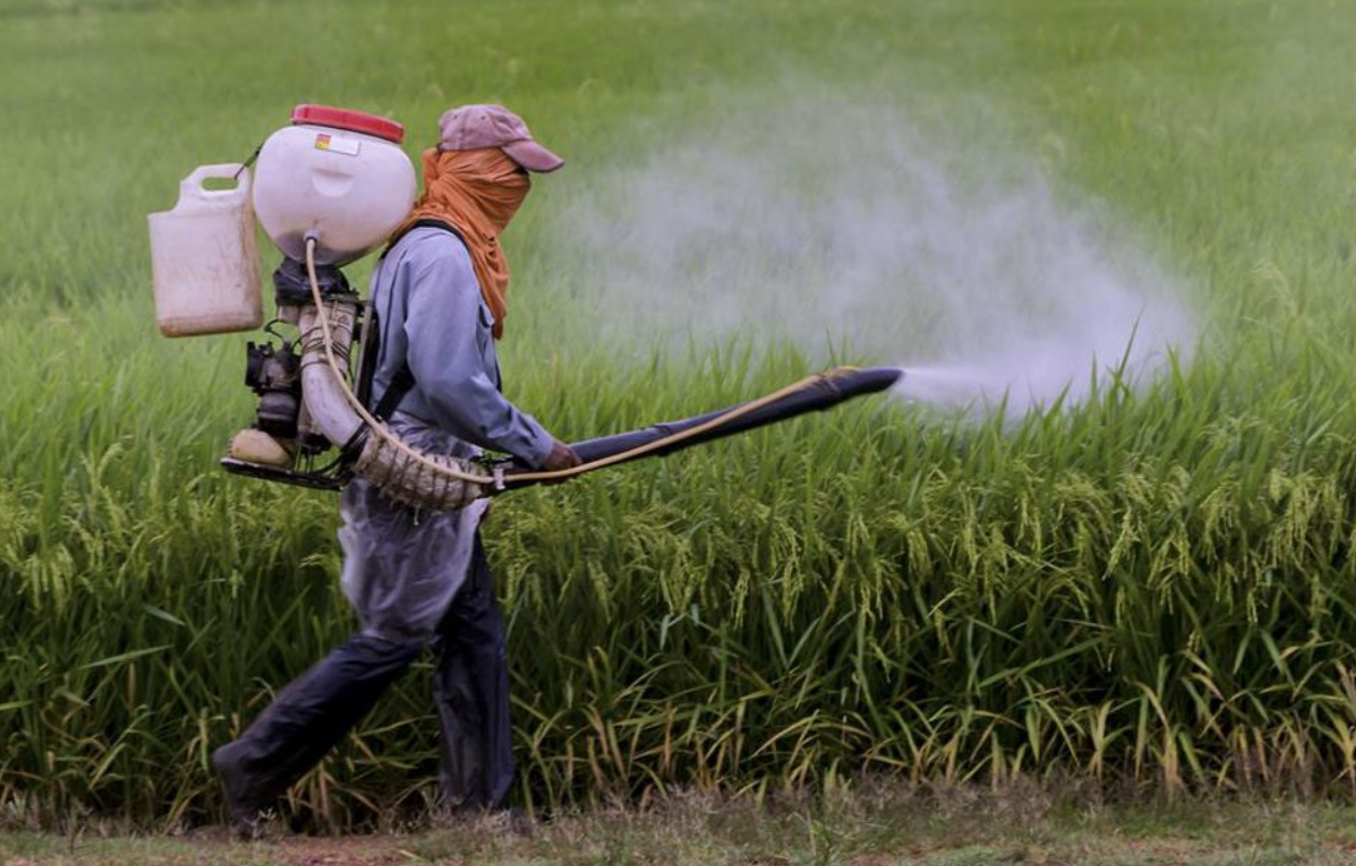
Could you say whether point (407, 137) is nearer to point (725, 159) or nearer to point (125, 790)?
point (725, 159)

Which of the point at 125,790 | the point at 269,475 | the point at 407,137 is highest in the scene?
the point at 407,137

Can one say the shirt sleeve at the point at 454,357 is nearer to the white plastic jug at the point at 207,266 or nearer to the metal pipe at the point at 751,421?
the metal pipe at the point at 751,421

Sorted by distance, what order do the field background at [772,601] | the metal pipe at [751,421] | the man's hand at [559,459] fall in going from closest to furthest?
the man's hand at [559,459]
the metal pipe at [751,421]
the field background at [772,601]

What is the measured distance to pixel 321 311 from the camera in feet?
13.7

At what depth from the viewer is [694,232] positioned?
8.44m

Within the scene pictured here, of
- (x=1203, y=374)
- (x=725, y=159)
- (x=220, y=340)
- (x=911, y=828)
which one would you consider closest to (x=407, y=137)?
(x=725, y=159)

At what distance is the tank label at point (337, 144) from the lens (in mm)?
4094

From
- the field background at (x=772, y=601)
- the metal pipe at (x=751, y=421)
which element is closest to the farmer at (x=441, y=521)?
the metal pipe at (x=751, y=421)

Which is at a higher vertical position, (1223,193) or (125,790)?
(1223,193)

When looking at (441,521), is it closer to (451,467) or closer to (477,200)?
(451,467)

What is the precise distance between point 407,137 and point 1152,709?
591 centimetres

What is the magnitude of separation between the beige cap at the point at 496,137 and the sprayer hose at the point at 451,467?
0.38 m

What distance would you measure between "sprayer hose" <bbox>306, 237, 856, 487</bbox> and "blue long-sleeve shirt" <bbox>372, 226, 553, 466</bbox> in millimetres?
65

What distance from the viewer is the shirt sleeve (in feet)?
13.3
